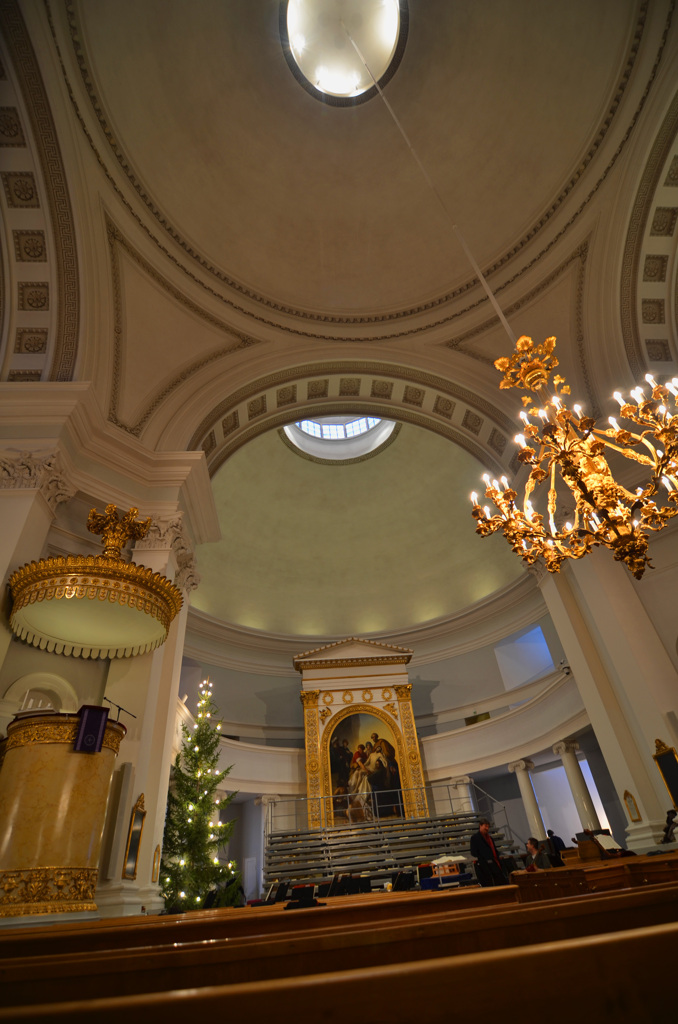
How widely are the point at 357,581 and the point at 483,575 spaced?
4.08 m

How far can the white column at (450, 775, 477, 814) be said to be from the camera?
529 inches

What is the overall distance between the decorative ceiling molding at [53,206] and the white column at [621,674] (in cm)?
820

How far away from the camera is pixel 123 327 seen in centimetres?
848

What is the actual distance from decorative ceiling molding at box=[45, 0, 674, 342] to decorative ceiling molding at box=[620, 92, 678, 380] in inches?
26.4

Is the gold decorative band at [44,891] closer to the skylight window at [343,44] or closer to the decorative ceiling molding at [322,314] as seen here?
the decorative ceiling molding at [322,314]

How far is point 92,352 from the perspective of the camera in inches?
311

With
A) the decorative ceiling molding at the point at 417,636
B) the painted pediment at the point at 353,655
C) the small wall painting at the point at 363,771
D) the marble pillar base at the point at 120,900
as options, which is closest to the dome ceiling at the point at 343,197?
the decorative ceiling molding at the point at 417,636

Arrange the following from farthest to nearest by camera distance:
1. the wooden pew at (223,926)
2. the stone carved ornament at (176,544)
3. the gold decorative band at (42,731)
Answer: the stone carved ornament at (176,544) < the gold decorative band at (42,731) < the wooden pew at (223,926)

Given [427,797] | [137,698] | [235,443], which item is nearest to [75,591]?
[137,698]

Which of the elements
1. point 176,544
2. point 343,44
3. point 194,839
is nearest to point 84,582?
point 176,544

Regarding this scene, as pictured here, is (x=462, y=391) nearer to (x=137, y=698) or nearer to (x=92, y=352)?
(x=92, y=352)

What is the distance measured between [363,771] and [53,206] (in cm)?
1316

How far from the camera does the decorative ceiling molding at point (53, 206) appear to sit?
20.7ft

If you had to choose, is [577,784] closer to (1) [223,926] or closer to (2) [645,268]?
(2) [645,268]
